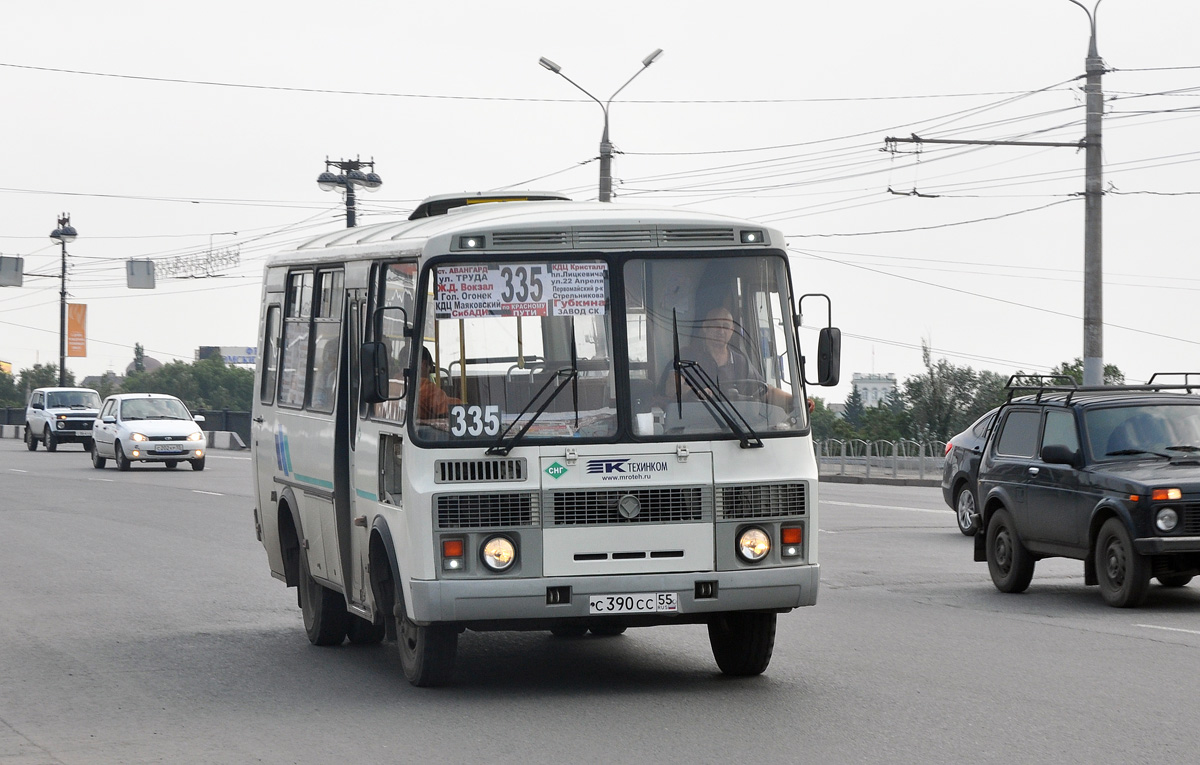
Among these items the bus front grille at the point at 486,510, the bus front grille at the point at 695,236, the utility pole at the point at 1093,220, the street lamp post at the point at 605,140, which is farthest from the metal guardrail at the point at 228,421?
the bus front grille at the point at 486,510

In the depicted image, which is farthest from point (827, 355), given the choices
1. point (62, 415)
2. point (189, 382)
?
point (189, 382)

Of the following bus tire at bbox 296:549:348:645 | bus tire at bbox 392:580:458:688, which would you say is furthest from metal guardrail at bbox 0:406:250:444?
bus tire at bbox 392:580:458:688

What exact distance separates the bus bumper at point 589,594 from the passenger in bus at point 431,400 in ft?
2.81

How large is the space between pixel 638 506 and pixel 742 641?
1242 millimetres

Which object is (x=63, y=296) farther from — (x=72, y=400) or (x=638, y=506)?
(x=638, y=506)

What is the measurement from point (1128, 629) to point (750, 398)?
422 centimetres

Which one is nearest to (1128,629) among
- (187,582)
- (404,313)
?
(404,313)

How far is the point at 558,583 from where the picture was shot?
8523mm

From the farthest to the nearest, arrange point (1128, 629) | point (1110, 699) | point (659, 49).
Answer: point (659, 49)
point (1128, 629)
point (1110, 699)

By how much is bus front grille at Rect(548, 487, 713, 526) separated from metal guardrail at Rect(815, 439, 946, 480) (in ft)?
98.4

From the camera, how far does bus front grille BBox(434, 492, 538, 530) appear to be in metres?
8.51

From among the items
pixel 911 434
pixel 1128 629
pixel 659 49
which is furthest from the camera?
pixel 911 434

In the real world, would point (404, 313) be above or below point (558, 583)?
above

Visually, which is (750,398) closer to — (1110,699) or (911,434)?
(1110,699)
